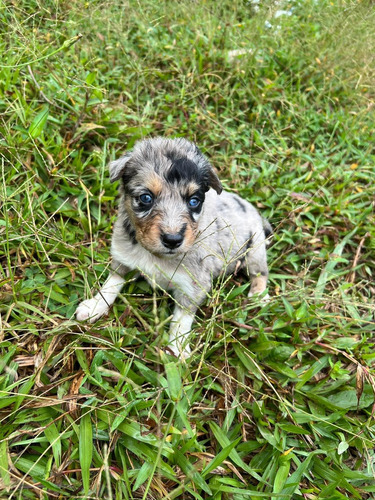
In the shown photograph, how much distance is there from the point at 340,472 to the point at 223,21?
6108mm

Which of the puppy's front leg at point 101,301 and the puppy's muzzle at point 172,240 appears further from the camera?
the puppy's front leg at point 101,301

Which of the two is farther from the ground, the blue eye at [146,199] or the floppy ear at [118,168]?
→ the floppy ear at [118,168]

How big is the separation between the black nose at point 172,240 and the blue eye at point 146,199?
1.13ft

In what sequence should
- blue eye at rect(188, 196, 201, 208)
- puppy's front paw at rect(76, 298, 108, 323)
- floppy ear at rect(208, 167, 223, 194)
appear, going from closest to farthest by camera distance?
blue eye at rect(188, 196, 201, 208), floppy ear at rect(208, 167, 223, 194), puppy's front paw at rect(76, 298, 108, 323)

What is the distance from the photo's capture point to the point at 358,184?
496cm

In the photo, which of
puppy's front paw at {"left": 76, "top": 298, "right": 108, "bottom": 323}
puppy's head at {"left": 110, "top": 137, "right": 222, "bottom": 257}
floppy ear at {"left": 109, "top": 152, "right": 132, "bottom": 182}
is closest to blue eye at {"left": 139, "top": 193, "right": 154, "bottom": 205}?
puppy's head at {"left": 110, "top": 137, "right": 222, "bottom": 257}

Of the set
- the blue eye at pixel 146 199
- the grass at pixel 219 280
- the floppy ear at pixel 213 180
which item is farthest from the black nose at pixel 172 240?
the floppy ear at pixel 213 180

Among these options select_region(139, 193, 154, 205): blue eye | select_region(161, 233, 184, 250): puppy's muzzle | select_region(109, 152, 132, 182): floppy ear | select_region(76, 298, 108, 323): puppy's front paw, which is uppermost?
select_region(109, 152, 132, 182): floppy ear

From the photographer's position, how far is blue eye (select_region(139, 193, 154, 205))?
9.43ft

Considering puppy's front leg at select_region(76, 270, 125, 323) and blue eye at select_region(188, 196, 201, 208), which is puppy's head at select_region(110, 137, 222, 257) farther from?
puppy's front leg at select_region(76, 270, 125, 323)

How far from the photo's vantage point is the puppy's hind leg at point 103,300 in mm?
3240

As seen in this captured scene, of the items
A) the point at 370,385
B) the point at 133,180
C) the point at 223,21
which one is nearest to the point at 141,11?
the point at 223,21

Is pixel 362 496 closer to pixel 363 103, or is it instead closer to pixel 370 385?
pixel 370 385

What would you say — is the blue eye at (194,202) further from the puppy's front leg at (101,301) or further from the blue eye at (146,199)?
the puppy's front leg at (101,301)
